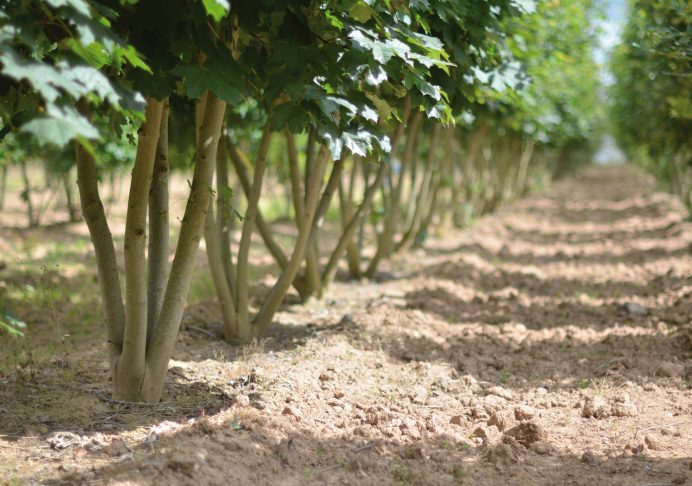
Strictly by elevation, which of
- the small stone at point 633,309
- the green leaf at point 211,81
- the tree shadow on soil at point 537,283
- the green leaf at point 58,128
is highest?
the green leaf at point 211,81

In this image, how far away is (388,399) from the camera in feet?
14.3

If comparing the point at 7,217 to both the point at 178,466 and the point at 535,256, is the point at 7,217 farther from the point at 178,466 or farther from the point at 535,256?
the point at 178,466

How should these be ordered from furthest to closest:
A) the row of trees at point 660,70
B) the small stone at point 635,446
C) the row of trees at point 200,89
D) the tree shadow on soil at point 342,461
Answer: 1. the row of trees at point 660,70
2. the small stone at point 635,446
3. the tree shadow on soil at point 342,461
4. the row of trees at point 200,89

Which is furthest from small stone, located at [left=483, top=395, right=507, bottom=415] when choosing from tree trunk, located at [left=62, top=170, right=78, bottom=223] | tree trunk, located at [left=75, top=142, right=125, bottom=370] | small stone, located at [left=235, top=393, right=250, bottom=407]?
tree trunk, located at [left=62, top=170, right=78, bottom=223]

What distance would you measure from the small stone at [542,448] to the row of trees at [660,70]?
9.36ft

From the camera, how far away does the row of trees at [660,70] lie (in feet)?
17.2

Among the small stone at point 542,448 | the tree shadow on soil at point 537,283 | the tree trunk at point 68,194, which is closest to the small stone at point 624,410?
the small stone at point 542,448

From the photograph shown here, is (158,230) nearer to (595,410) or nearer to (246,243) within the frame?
(246,243)

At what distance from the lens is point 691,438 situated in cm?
395

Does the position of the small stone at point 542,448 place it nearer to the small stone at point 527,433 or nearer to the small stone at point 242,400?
the small stone at point 527,433

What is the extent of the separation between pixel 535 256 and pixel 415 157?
108 inches

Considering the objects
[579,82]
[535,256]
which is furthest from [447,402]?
[579,82]

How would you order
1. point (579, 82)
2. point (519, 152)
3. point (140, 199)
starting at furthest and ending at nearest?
point (519, 152)
point (579, 82)
point (140, 199)

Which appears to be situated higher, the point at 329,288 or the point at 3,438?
the point at 329,288
